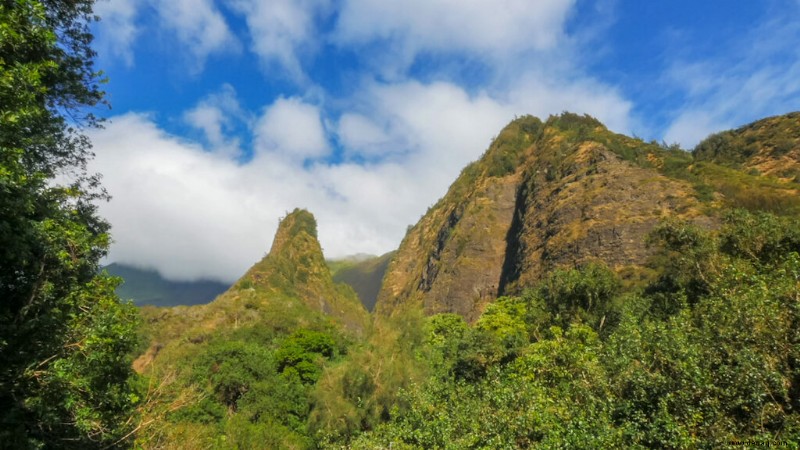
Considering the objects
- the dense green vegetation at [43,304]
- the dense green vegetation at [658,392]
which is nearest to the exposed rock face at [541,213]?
the dense green vegetation at [658,392]

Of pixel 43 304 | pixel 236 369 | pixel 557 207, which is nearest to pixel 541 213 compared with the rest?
pixel 557 207

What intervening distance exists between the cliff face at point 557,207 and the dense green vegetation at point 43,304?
44.5 meters

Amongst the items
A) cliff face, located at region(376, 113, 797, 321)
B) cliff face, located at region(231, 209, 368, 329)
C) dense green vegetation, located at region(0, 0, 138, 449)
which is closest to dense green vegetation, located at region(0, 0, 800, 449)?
dense green vegetation, located at region(0, 0, 138, 449)

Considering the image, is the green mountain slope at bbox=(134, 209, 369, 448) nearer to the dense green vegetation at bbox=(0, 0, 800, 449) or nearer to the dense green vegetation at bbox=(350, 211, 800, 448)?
the dense green vegetation at bbox=(0, 0, 800, 449)

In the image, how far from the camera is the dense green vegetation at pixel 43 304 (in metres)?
8.61

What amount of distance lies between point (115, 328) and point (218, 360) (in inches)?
1091

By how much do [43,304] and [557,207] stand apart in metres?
80.6

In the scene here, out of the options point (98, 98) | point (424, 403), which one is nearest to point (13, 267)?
point (98, 98)

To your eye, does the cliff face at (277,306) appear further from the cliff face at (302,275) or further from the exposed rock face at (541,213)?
the exposed rock face at (541,213)

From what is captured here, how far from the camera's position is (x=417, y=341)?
39156mm

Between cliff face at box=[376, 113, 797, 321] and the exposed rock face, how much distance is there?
23 cm

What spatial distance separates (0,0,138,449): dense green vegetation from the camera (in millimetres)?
8609

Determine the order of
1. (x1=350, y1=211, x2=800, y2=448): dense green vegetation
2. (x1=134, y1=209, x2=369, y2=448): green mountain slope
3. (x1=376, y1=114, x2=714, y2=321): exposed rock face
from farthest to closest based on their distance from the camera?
(x1=376, y1=114, x2=714, y2=321): exposed rock face
(x1=134, y1=209, x2=369, y2=448): green mountain slope
(x1=350, y1=211, x2=800, y2=448): dense green vegetation

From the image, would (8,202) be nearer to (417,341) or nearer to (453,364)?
(453,364)
